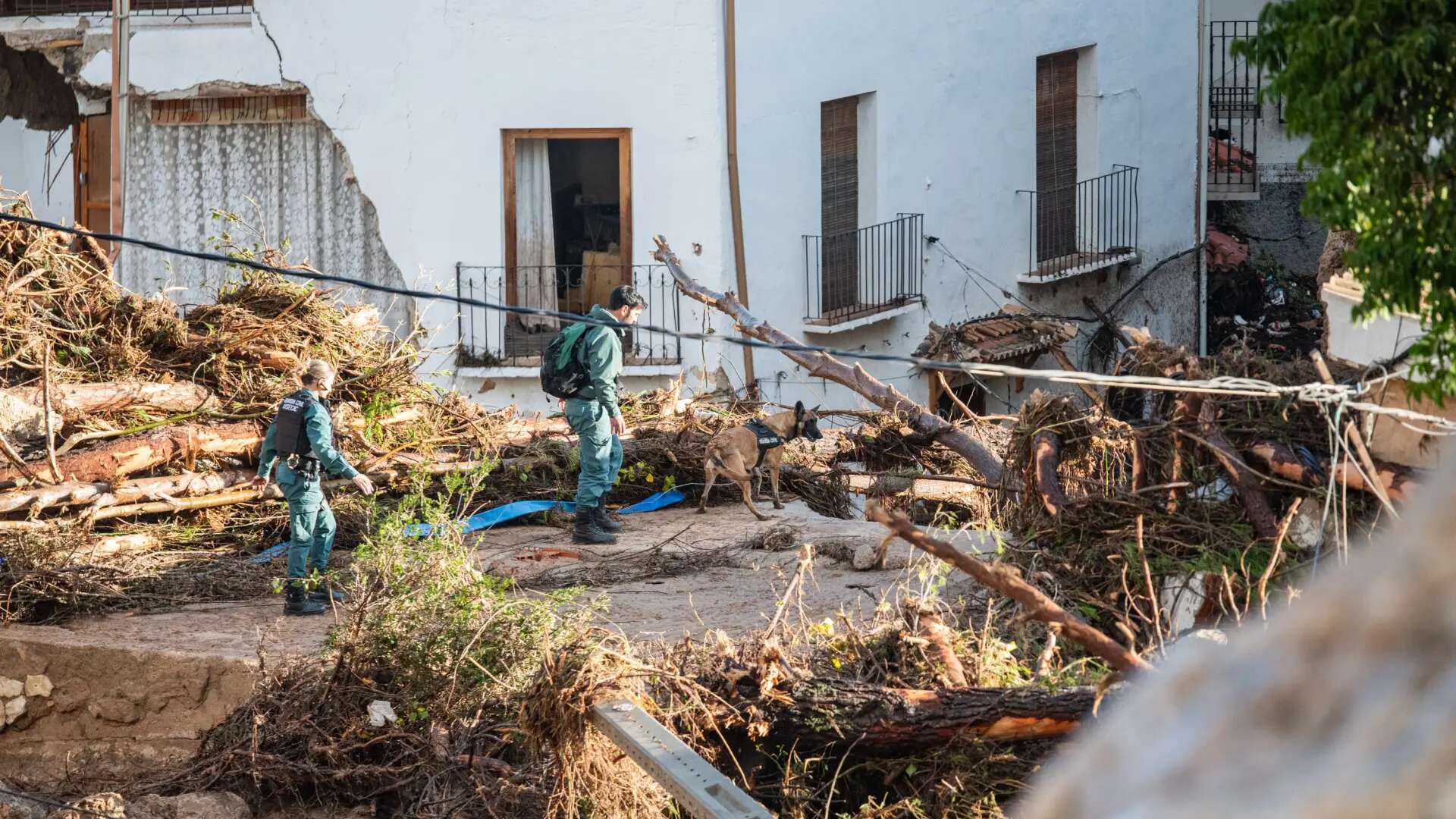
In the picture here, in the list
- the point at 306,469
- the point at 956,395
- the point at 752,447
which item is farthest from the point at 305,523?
the point at 956,395

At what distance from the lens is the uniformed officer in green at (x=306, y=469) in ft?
29.9

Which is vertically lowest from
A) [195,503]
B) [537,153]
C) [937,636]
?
[937,636]

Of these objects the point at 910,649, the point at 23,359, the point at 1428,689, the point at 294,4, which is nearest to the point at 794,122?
the point at 294,4

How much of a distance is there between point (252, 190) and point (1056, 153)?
11.3 meters

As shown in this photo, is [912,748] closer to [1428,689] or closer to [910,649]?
[910,649]

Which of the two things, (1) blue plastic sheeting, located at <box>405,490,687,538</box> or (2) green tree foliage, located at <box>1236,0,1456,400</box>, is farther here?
(1) blue plastic sheeting, located at <box>405,490,687,538</box>

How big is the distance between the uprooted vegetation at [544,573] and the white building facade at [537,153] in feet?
13.7

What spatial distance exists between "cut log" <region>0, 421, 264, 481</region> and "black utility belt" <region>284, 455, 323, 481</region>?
1926mm

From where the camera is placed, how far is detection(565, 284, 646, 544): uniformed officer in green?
1128 cm

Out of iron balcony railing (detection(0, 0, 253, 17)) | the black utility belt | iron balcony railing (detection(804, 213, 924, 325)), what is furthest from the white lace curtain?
the black utility belt

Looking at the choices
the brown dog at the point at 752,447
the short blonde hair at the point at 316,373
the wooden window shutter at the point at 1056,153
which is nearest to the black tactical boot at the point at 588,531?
the brown dog at the point at 752,447

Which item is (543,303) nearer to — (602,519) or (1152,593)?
(602,519)

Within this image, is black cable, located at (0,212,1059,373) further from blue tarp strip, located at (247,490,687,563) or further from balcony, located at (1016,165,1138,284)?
balcony, located at (1016,165,1138,284)

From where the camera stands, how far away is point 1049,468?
9031 millimetres
